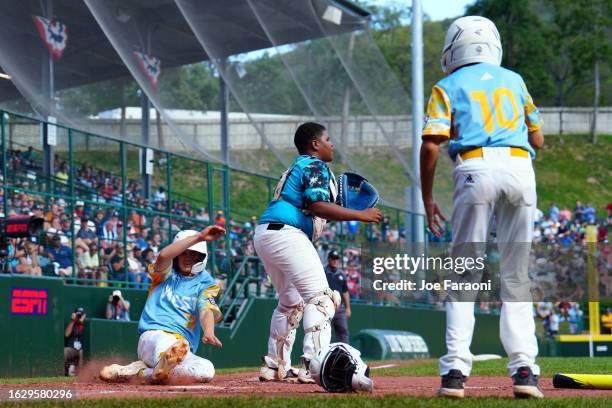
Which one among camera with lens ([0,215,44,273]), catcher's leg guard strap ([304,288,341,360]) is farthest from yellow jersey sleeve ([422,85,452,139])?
camera with lens ([0,215,44,273])

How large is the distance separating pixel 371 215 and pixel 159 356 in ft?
6.46

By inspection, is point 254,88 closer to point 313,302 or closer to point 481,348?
point 481,348

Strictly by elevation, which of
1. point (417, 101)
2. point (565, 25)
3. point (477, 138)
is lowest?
point (477, 138)

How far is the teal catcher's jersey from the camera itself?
6.66 meters

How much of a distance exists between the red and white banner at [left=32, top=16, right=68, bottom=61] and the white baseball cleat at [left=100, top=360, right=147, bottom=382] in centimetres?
1201

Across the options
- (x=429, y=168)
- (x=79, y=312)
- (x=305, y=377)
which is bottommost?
(x=305, y=377)

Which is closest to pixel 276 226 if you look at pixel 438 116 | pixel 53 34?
pixel 438 116

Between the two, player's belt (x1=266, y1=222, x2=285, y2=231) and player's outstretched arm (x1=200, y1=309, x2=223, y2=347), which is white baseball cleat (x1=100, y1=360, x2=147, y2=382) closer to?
player's outstretched arm (x1=200, y1=309, x2=223, y2=347)

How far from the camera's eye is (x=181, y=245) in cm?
845

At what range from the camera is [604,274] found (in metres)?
31.2

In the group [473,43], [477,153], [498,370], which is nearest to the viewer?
[477,153]

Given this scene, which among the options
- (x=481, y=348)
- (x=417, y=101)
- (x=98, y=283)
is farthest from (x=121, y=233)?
(x=481, y=348)

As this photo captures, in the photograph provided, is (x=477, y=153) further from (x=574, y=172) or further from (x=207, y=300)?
(x=574, y=172)

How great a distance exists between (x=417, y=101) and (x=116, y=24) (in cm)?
758
